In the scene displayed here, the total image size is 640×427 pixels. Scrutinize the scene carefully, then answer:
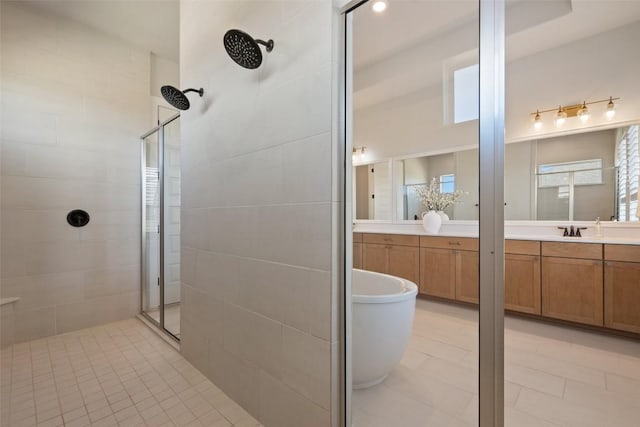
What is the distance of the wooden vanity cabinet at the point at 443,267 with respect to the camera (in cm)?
143

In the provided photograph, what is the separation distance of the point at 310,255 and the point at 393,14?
2.14 metres

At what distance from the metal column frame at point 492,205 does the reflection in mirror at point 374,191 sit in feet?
2.05

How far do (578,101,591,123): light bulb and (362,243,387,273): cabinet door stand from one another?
8.29 ft

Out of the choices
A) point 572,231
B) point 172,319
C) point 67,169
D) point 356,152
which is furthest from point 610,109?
A: point 67,169

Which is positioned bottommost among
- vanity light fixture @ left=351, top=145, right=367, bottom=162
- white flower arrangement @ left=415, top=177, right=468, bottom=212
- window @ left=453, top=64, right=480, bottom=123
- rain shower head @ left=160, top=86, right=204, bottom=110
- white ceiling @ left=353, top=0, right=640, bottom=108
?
white flower arrangement @ left=415, top=177, right=468, bottom=212

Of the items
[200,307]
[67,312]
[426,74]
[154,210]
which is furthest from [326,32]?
[67,312]

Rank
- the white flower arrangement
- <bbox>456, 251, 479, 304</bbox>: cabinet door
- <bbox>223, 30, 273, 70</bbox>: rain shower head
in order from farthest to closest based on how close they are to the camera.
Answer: the white flower arrangement < <bbox>223, 30, 273, 70</bbox>: rain shower head < <bbox>456, 251, 479, 304</bbox>: cabinet door

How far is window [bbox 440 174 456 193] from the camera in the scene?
70.1 inches

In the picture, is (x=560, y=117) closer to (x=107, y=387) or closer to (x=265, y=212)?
(x=265, y=212)

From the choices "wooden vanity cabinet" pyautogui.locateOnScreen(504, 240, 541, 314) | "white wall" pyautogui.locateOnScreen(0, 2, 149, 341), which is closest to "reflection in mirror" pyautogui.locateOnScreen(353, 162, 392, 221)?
"wooden vanity cabinet" pyautogui.locateOnScreen(504, 240, 541, 314)

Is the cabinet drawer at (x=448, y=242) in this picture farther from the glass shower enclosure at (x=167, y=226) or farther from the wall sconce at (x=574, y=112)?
the glass shower enclosure at (x=167, y=226)

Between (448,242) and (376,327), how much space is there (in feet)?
2.30

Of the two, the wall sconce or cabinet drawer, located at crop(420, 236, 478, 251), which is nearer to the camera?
cabinet drawer, located at crop(420, 236, 478, 251)

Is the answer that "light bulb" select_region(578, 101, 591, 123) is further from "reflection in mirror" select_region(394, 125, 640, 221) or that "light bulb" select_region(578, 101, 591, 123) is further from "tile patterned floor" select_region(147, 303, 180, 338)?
"tile patterned floor" select_region(147, 303, 180, 338)
